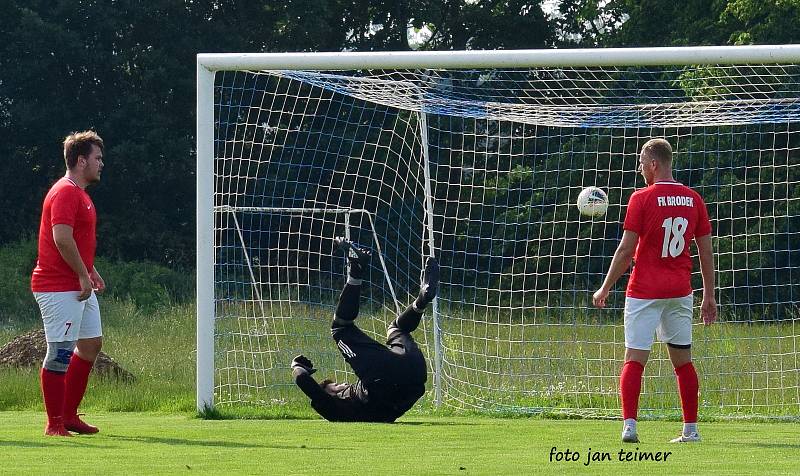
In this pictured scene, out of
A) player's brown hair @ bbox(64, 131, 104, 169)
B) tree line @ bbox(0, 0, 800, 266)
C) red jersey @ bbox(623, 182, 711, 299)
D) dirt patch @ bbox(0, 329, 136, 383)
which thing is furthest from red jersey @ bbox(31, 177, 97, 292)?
tree line @ bbox(0, 0, 800, 266)

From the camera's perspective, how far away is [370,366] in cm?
803

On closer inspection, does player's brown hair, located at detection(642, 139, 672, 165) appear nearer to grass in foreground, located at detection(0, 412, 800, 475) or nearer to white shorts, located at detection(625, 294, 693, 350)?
white shorts, located at detection(625, 294, 693, 350)

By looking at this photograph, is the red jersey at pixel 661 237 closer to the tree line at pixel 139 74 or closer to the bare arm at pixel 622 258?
the bare arm at pixel 622 258

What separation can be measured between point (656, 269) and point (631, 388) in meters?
0.63

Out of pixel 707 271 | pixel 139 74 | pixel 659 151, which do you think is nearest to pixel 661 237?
pixel 707 271

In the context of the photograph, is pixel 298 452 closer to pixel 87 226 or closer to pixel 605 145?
pixel 87 226

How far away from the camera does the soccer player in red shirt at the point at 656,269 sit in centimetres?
695

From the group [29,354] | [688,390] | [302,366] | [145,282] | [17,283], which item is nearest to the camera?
[688,390]

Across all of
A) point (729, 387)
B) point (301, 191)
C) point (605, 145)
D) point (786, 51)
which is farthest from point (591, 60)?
point (301, 191)

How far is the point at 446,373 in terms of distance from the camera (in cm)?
1020

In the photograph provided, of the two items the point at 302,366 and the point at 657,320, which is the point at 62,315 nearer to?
the point at 302,366

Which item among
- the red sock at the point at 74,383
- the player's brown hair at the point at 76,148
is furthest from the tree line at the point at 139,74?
the player's brown hair at the point at 76,148

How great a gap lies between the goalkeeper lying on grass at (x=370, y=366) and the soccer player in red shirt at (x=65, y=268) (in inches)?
58.5

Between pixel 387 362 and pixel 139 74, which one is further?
pixel 139 74
